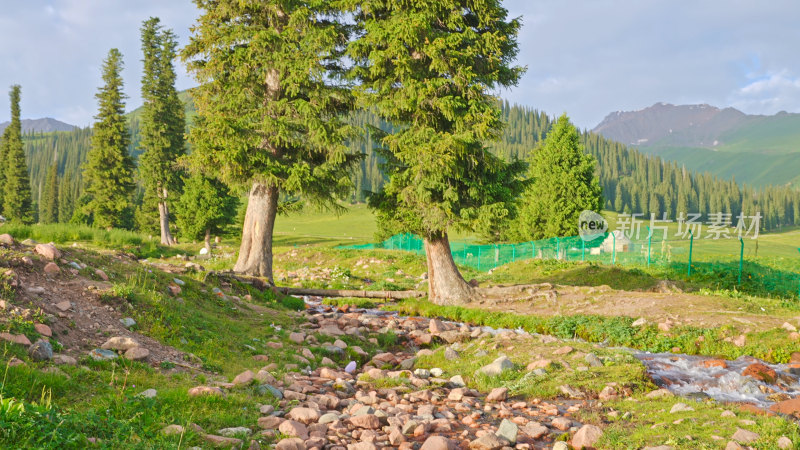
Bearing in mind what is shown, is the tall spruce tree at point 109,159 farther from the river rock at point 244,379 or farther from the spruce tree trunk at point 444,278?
the river rock at point 244,379

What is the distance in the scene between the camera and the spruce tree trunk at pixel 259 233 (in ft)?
62.4

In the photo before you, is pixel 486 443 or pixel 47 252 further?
pixel 47 252

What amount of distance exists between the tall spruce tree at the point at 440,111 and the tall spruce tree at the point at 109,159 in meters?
42.1

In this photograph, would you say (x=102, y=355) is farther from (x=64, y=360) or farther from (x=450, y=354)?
(x=450, y=354)

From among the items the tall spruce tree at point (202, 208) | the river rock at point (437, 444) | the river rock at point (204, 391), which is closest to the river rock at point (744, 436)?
the river rock at point (437, 444)

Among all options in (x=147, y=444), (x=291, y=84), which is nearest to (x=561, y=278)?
(x=291, y=84)

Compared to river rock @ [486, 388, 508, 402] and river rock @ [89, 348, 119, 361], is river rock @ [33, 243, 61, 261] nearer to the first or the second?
river rock @ [89, 348, 119, 361]

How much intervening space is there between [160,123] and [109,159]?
6942 millimetres

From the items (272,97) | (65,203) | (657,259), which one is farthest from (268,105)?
(65,203)

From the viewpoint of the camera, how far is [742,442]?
5230 millimetres

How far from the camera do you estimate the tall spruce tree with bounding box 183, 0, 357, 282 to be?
17812 millimetres

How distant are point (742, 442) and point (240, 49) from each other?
58.3 feet

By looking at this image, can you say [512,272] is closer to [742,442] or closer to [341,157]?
[341,157]

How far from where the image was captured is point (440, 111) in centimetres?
1627
